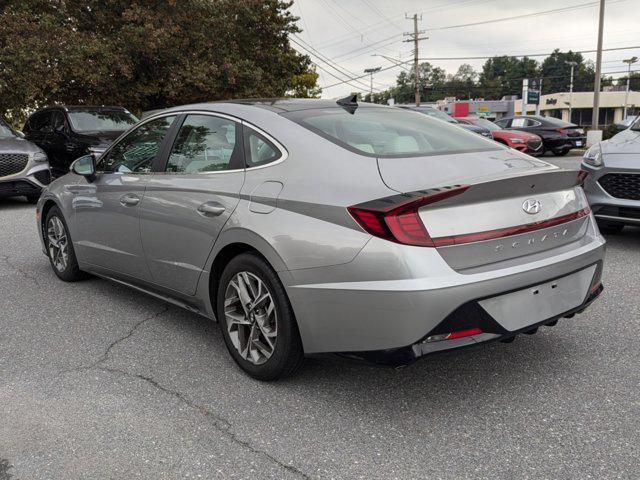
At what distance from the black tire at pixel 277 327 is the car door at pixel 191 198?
25 centimetres

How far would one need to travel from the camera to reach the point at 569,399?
2.99m

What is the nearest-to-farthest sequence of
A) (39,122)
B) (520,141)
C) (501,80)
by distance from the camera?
(39,122) → (520,141) → (501,80)

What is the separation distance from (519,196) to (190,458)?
1.94 meters

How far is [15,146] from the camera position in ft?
34.1

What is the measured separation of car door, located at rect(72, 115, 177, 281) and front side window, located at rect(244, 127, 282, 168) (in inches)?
36.2

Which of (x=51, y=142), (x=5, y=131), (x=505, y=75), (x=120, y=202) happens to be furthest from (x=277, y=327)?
(x=505, y=75)

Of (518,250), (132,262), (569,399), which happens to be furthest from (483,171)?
(132,262)

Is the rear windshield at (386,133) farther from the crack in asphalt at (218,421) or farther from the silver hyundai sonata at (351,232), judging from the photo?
the crack in asphalt at (218,421)

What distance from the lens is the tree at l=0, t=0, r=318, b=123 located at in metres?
17.9

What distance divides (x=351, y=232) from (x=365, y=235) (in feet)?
0.24

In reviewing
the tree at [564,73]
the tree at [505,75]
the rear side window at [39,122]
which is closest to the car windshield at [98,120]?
the rear side window at [39,122]

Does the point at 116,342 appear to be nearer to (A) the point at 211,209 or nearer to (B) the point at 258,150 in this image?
(A) the point at 211,209

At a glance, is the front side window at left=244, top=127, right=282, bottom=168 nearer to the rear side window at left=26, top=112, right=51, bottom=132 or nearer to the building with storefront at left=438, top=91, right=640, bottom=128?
the rear side window at left=26, top=112, right=51, bottom=132

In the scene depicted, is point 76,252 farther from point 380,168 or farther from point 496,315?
point 496,315
